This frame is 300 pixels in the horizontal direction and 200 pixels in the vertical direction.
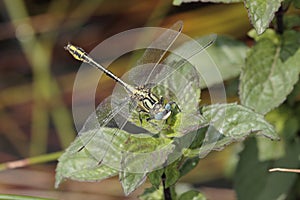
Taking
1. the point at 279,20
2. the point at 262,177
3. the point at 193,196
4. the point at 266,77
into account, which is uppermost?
the point at 279,20

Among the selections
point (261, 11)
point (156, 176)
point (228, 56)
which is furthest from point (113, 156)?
point (228, 56)

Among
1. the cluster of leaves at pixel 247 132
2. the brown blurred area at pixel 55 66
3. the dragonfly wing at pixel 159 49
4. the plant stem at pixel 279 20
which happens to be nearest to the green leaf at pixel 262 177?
the cluster of leaves at pixel 247 132

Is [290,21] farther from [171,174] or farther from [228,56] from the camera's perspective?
[171,174]

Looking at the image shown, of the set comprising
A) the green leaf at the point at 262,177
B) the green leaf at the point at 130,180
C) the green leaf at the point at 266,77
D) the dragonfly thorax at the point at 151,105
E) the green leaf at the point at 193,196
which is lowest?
the green leaf at the point at 262,177

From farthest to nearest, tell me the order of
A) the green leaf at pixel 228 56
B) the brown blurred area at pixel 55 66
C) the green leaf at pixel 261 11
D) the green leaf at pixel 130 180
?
1. the brown blurred area at pixel 55 66
2. the green leaf at pixel 228 56
3. the green leaf at pixel 261 11
4. the green leaf at pixel 130 180

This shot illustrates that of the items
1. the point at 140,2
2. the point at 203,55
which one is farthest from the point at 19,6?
the point at 203,55

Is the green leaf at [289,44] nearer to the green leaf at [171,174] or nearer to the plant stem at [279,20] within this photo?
the plant stem at [279,20]
